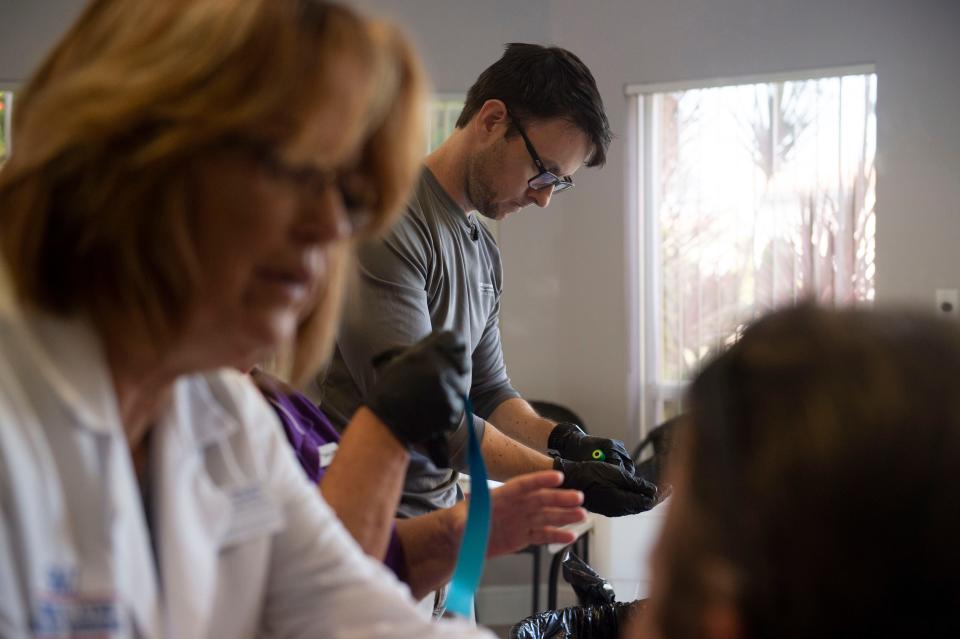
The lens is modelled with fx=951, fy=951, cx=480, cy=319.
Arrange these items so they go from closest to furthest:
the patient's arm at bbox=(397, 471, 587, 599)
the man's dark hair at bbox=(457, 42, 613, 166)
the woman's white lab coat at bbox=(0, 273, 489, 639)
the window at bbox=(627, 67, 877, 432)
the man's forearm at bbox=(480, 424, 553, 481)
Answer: the woman's white lab coat at bbox=(0, 273, 489, 639) → the patient's arm at bbox=(397, 471, 587, 599) → the man's forearm at bbox=(480, 424, 553, 481) → the man's dark hair at bbox=(457, 42, 613, 166) → the window at bbox=(627, 67, 877, 432)

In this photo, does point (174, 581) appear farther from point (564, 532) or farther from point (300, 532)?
point (564, 532)

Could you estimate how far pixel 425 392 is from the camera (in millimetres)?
1236

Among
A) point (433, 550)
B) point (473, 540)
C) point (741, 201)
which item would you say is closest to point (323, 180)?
point (473, 540)

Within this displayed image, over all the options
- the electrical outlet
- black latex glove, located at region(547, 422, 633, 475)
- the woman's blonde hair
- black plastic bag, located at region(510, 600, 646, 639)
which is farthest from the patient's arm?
the electrical outlet

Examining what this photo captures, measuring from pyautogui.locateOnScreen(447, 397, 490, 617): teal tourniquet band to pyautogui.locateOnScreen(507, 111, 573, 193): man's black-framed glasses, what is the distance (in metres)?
0.97

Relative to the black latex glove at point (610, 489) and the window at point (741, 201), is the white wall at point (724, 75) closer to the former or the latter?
the window at point (741, 201)

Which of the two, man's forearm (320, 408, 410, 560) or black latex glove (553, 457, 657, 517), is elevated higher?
man's forearm (320, 408, 410, 560)

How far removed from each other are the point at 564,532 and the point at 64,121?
3.20 ft

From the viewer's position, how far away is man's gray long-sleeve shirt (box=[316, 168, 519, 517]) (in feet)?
5.94

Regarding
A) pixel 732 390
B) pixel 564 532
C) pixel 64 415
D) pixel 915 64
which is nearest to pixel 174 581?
pixel 64 415

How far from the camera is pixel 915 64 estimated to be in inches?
160

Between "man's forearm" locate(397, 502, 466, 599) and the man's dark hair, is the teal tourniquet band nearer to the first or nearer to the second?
"man's forearm" locate(397, 502, 466, 599)

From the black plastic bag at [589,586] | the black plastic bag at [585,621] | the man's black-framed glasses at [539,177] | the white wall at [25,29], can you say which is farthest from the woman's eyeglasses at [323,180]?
the white wall at [25,29]

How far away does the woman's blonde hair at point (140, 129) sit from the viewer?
31.3 inches
